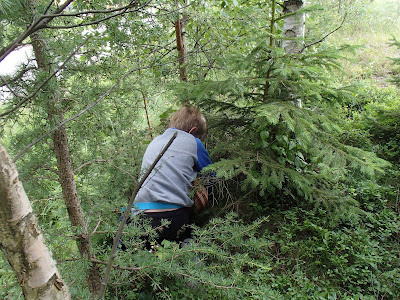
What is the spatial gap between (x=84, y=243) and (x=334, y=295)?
1992mm

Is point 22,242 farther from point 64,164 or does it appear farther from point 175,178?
point 175,178

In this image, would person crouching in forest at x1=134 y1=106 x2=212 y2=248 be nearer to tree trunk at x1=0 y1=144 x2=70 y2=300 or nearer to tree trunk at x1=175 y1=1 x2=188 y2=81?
tree trunk at x1=175 y1=1 x2=188 y2=81

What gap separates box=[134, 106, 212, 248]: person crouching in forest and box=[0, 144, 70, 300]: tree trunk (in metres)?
1.52

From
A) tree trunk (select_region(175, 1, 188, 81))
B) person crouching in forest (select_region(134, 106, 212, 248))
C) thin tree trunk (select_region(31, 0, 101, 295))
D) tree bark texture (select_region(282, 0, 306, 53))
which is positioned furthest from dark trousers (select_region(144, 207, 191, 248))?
tree bark texture (select_region(282, 0, 306, 53))

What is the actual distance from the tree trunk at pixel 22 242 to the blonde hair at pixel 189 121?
7.49ft

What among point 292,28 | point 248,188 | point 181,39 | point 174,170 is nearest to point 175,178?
point 174,170

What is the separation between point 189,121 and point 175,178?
72cm

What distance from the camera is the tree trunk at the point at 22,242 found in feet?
2.70

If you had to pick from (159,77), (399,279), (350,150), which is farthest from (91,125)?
(399,279)

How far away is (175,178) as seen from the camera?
9.06 feet

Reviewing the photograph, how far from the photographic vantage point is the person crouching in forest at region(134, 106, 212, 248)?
2.62m

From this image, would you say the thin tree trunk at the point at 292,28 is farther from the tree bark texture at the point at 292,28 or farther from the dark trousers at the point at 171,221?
the dark trousers at the point at 171,221

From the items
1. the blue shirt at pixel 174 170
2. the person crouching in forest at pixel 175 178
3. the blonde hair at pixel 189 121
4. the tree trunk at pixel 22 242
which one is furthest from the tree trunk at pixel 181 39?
the tree trunk at pixel 22 242

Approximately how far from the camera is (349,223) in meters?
2.85
